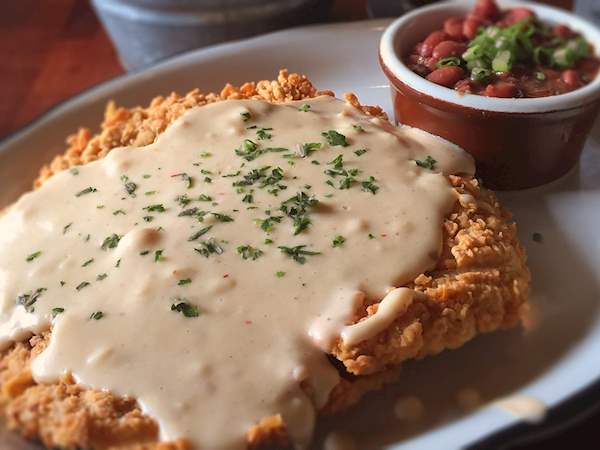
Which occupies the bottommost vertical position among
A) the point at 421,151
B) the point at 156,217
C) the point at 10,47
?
the point at 10,47

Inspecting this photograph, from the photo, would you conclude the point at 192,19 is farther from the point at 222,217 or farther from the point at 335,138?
the point at 222,217

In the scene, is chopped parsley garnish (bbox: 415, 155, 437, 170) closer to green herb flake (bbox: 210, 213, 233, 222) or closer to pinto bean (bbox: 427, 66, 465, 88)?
pinto bean (bbox: 427, 66, 465, 88)

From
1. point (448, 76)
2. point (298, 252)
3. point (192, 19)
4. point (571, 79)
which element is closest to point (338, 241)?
point (298, 252)

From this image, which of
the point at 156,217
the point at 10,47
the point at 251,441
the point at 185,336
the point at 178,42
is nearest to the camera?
the point at 251,441

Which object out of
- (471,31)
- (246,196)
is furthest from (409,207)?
(471,31)

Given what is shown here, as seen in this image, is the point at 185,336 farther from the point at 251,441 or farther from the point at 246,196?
the point at 246,196

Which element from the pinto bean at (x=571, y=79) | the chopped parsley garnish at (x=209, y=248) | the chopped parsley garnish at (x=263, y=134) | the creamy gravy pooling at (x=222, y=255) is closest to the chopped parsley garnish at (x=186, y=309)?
the creamy gravy pooling at (x=222, y=255)

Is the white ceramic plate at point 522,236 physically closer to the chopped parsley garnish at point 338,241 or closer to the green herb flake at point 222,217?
the chopped parsley garnish at point 338,241
